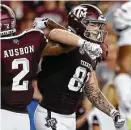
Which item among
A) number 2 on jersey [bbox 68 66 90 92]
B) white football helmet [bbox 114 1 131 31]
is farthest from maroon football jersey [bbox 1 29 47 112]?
white football helmet [bbox 114 1 131 31]

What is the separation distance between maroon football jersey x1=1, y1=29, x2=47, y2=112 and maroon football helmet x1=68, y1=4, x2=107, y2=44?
1.71 feet

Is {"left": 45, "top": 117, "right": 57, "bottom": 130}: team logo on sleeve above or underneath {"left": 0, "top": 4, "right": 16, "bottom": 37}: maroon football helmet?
underneath

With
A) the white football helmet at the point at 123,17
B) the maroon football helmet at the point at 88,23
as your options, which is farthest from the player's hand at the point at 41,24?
the white football helmet at the point at 123,17

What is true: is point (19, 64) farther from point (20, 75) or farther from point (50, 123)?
point (50, 123)

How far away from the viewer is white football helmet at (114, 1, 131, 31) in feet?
26.2

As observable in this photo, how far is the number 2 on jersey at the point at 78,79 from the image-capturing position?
19.9 feet

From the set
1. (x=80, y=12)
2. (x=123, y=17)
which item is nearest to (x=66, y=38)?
(x=80, y=12)

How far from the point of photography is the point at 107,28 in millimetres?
8477

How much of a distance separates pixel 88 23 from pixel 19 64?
83cm

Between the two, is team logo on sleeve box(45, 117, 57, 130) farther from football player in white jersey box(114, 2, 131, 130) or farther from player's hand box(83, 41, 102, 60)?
football player in white jersey box(114, 2, 131, 130)

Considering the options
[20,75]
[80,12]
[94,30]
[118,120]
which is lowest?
[118,120]

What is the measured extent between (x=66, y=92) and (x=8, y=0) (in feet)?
10.2

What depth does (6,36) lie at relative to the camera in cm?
568

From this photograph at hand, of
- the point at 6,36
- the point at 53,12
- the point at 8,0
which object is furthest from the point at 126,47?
the point at 6,36
